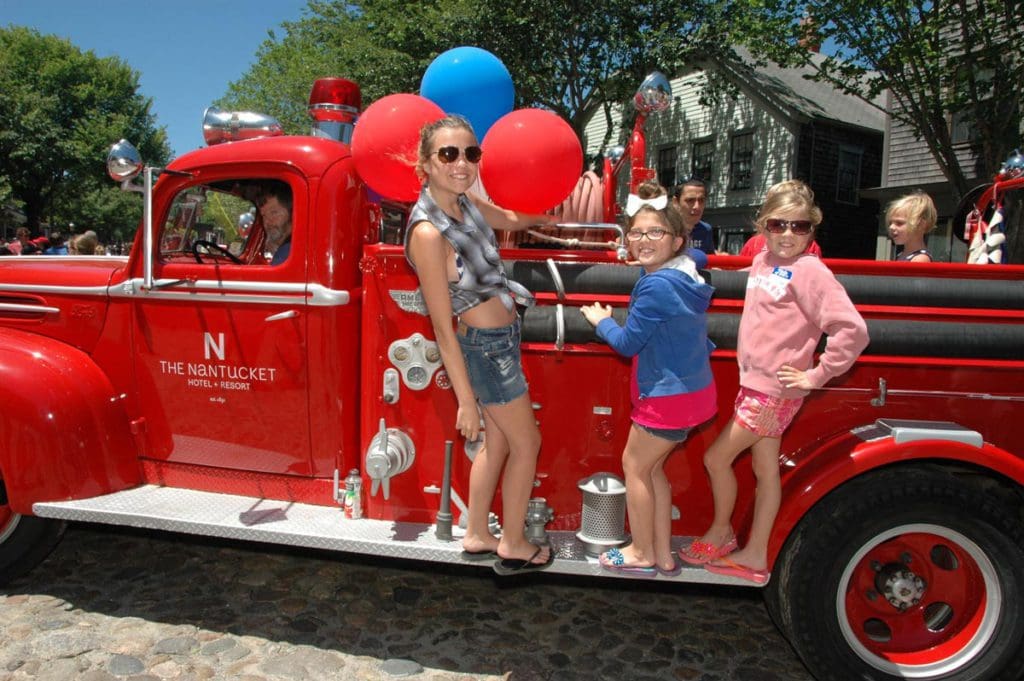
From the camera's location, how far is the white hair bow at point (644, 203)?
254 centimetres

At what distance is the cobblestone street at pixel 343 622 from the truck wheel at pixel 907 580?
0.43 meters

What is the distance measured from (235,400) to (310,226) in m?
0.83

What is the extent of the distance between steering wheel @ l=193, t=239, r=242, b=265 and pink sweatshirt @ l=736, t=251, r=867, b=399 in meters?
2.34

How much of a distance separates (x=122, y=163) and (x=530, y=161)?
1761 millimetres

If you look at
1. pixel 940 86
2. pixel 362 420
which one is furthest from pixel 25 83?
pixel 362 420

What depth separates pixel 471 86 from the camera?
3.32 metres

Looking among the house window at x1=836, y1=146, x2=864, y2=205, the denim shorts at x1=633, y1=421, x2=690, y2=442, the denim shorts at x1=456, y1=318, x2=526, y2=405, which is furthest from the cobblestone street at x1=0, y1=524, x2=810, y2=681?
the house window at x1=836, y1=146, x2=864, y2=205

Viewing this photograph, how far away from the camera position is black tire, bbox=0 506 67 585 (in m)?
3.36

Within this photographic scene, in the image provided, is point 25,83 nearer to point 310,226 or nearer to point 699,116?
point 699,116

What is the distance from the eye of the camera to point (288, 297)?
3.07 metres

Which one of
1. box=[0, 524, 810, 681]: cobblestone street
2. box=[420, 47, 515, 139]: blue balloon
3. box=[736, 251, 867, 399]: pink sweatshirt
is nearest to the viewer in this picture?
box=[736, 251, 867, 399]: pink sweatshirt

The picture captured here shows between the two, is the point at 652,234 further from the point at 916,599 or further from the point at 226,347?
the point at 226,347

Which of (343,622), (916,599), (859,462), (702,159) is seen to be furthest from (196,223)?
(702,159)

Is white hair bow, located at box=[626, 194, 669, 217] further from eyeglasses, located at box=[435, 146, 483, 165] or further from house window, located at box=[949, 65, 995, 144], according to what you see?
house window, located at box=[949, 65, 995, 144]
